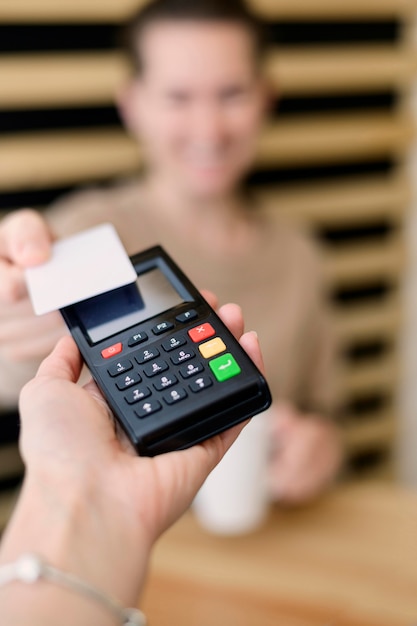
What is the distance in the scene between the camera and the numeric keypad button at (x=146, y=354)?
29 centimetres

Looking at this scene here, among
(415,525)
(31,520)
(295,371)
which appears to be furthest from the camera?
(295,371)

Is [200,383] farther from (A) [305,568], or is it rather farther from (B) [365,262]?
(B) [365,262]

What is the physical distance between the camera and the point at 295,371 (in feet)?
2.30

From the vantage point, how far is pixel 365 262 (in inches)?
37.9

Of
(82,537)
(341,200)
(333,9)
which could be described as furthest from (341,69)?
(82,537)

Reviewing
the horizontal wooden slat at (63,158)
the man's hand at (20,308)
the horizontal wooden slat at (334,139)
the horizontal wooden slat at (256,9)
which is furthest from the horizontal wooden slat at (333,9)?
the man's hand at (20,308)

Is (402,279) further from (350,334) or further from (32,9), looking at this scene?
(32,9)

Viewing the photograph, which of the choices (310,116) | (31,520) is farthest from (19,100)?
(31,520)

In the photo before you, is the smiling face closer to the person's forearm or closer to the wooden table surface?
the wooden table surface

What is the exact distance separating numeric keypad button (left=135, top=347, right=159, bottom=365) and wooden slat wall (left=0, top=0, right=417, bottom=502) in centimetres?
54

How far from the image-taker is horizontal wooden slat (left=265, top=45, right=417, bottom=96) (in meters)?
0.83

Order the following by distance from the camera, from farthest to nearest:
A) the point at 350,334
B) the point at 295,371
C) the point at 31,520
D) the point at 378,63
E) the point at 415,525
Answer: the point at 350,334, the point at 378,63, the point at 295,371, the point at 415,525, the point at 31,520

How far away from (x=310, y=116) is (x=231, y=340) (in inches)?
27.3

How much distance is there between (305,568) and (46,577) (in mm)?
334
